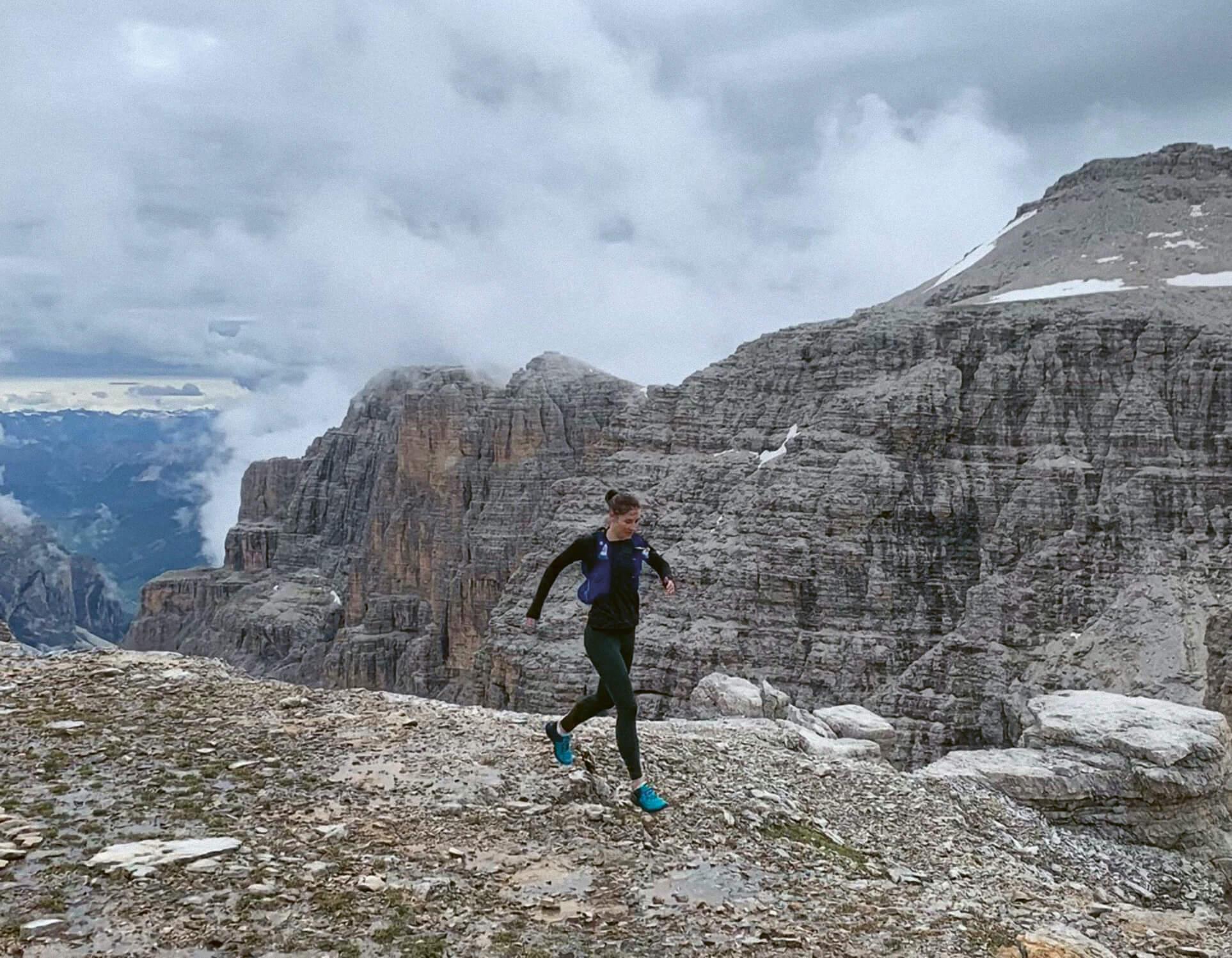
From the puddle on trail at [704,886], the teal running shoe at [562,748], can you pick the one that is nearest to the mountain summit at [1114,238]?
the teal running shoe at [562,748]

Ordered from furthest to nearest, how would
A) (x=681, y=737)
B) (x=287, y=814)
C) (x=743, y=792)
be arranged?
(x=681, y=737)
(x=743, y=792)
(x=287, y=814)

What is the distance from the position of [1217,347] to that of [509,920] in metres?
→ 61.1

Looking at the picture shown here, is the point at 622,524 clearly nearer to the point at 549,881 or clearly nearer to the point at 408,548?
the point at 549,881

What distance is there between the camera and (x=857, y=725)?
22578 mm

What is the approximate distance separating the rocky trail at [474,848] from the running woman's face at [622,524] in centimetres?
257

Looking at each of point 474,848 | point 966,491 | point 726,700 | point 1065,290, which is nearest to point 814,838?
point 474,848

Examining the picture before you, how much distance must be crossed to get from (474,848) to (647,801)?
2.06 metres

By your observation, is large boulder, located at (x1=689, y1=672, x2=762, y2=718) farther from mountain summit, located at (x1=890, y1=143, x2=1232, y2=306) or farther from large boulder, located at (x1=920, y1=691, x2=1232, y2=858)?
mountain summit, located at (x1=890, y1=143, x2=1232, y2=306)

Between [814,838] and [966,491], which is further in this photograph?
[966,491]

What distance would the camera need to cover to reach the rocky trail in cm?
769

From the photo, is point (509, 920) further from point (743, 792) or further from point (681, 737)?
point (681, 737)

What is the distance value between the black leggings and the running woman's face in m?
0.98

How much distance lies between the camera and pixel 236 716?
12688 millimetres

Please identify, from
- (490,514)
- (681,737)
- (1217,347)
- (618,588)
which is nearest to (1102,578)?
(1217,347)
